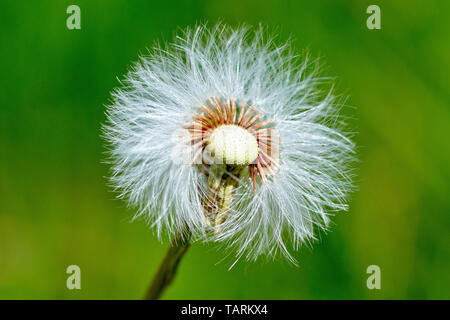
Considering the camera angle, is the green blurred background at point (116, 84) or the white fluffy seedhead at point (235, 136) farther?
the green blurred background at point (116, 84)

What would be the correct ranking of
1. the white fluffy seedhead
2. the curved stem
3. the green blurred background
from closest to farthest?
the curved stem < the white fluffy seedhead < the green blurred background

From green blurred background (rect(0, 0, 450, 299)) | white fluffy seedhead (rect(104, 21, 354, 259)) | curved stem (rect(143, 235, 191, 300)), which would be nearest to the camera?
curved stem (rect(143, 235, 191, 300))

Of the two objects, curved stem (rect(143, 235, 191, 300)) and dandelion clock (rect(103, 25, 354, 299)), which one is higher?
dandelion clock (rect(103, 25, 354, 299))

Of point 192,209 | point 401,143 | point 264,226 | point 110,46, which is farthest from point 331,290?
point 110,46

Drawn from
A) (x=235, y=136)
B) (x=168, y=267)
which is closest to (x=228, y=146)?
(x=235, y=136)

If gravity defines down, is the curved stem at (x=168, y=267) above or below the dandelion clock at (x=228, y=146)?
below

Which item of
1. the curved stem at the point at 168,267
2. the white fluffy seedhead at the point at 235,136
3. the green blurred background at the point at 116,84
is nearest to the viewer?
the curved stem at the point at 168,267

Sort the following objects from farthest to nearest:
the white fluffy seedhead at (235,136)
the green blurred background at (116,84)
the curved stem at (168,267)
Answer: the green blurred background at (116,84) → the white fluffy seedhead at (235,136) → the curved stem at (168,267)
